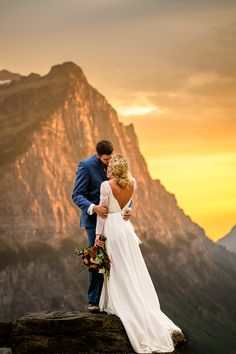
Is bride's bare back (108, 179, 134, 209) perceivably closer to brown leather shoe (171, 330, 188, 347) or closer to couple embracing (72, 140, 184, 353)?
couple embracing (72, 140, 184, 353)

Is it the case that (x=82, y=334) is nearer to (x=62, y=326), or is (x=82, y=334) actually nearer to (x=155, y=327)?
(x=62, y=326)

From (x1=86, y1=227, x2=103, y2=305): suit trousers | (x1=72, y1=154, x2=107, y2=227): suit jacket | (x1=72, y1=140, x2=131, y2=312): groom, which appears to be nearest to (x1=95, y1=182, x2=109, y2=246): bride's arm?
(x1=72, y1=140, x2=131, y2=312): groom

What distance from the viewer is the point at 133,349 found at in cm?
1165

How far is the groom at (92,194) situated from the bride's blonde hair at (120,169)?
23.0 inches

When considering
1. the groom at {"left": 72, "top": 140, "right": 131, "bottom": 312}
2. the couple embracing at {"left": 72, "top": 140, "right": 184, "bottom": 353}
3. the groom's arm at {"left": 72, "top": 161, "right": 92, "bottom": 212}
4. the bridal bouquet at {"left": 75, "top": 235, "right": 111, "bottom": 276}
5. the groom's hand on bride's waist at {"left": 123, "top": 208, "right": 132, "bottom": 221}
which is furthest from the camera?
the groom's arm at {"left": 72, "top": 161, "right": 92, "bottom": 212}

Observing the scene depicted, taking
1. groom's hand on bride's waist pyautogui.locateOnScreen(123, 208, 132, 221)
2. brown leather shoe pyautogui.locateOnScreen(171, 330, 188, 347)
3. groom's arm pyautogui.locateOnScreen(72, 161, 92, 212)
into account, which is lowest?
brown leather shoe pyautogui.locateOnScreen(171, 330, 188, 347)

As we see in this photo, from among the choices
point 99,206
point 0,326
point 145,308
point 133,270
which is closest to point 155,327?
point 145,308

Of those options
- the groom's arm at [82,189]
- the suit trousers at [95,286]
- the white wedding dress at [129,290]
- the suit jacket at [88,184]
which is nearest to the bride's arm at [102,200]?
the white wedding dress at [129,290]

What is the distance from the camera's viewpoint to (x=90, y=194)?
43.4 feet

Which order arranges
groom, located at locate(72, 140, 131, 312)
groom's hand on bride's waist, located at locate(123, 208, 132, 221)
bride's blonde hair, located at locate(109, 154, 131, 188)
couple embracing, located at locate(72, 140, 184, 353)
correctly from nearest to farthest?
couple embracing, located at locate(72, 140, 184, 353), bride's blonde hair, located at locate(109, 154, 131, 188), groom, located at locate(72, 140, 131, 312), groom's hand on bride's waist, located at locate(123, 208, 132, 221)

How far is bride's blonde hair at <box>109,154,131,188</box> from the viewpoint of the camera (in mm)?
12172

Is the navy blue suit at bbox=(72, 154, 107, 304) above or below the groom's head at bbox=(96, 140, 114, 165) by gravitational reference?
below

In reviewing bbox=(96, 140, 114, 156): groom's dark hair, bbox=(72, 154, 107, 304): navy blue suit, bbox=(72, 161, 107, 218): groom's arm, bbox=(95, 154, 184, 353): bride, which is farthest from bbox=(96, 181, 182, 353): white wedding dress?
bbox=(96, 140, 114, 156): groom's dark hair

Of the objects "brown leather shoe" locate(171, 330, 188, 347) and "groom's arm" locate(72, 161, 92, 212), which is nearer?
"brown leather shoe" locate(171, 330, 188, 347)
